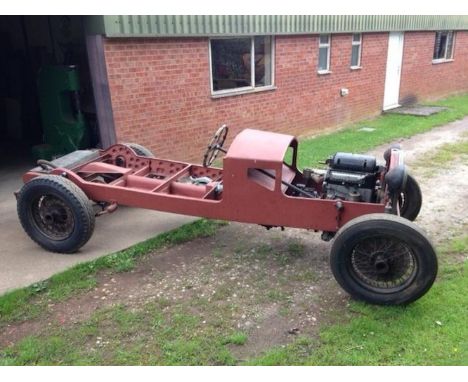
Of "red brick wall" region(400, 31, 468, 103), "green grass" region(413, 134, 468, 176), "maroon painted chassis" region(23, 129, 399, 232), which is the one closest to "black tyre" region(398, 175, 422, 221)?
"maroon painted chassis" region(23, 129, 399, 232)

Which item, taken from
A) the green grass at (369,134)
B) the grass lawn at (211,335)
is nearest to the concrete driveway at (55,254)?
the grass lawn at (211,335)

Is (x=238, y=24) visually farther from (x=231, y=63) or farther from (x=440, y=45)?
→ (x=440, y=45)

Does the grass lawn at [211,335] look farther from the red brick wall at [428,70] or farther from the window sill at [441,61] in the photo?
the window sill at [441,61]

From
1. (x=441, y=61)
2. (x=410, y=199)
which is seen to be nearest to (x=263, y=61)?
(x=410, y=199)

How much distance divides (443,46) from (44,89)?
1369cm

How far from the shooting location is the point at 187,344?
337 cm

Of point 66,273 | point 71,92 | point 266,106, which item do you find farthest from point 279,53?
point 66,273

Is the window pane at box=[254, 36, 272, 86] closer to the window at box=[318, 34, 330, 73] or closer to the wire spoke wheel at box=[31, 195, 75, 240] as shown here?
the window at box=[318, 34, 330, 73]

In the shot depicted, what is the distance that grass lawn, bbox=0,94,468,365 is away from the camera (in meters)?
3.23

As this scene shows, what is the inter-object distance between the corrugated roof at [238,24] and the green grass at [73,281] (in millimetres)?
3066

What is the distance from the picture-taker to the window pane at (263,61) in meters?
8.91

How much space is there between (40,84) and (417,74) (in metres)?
11.5

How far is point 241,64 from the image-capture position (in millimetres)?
8656

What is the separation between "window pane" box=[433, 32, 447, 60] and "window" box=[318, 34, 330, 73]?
6.71 m
